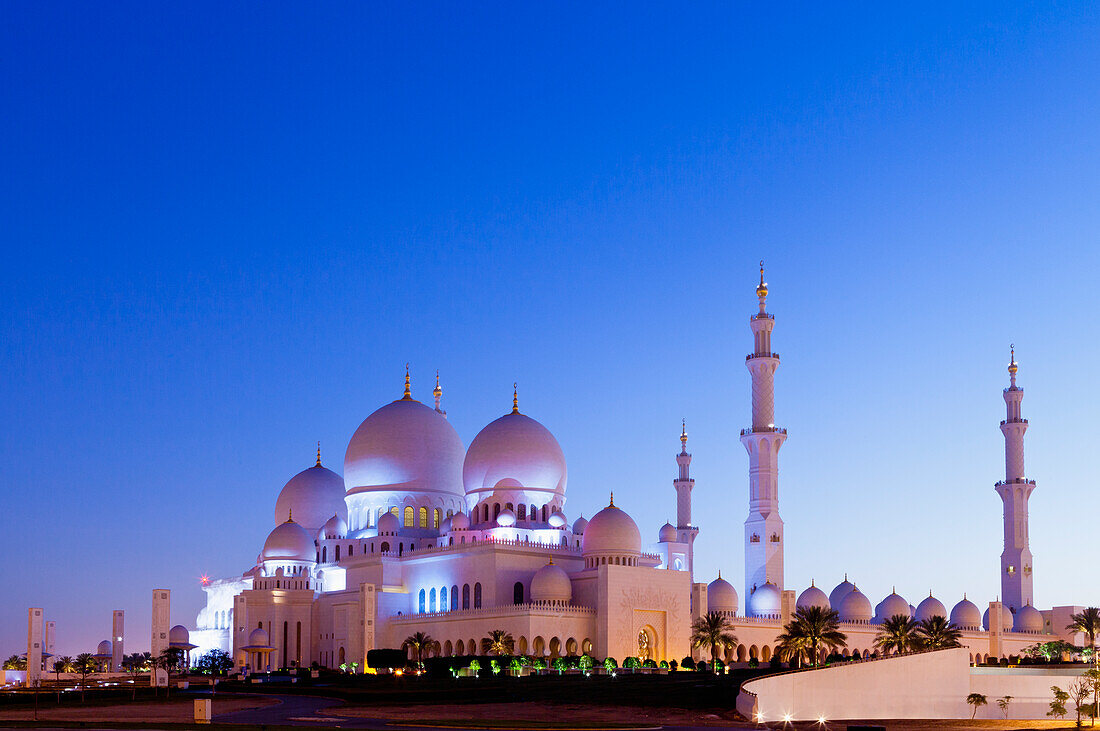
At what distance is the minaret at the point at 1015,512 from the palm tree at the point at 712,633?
2711 cm

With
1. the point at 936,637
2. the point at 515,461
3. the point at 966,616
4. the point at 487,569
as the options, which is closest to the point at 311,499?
the point at 515,461

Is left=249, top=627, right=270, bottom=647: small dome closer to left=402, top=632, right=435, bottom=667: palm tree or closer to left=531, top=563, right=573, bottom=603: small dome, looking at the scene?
left=402, top=632, right=435, bottom=667: palm tree

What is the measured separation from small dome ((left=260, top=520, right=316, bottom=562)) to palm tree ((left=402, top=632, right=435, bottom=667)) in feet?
34.1

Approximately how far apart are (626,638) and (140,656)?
188 ft

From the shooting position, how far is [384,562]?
60.4 m

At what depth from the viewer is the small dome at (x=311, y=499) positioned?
2753 inches

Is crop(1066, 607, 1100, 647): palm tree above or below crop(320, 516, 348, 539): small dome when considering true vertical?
below

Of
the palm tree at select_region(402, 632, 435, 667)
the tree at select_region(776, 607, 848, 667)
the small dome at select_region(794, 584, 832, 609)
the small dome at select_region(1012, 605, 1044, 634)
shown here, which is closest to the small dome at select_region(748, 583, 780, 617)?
the small dome at select_region(794, 584, 832, 609)

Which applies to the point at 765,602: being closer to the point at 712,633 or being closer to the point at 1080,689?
the point at 712,633

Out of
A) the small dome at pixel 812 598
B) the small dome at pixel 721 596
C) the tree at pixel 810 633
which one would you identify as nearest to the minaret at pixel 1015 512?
the small dome at pixel 812 598

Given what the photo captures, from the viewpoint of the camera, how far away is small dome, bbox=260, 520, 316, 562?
65062 millimetres

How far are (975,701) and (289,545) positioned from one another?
37743 millimetres

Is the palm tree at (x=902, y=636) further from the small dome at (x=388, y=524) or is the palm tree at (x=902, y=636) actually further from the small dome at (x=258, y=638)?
the small dome at (x=258, y=638)

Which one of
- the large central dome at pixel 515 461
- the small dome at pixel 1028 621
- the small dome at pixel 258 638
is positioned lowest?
the small dome at pixel 1028 621
